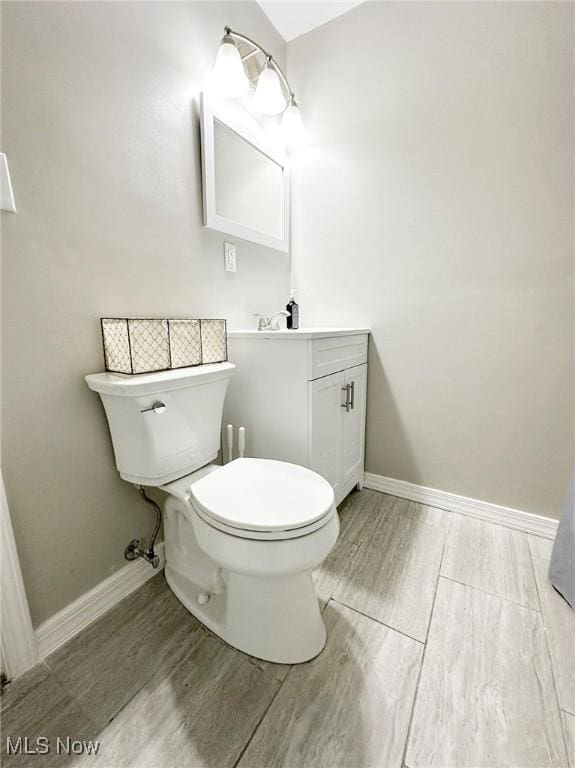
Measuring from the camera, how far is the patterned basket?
95cm

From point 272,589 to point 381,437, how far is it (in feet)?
3.42

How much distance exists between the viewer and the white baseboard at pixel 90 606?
0.92 m

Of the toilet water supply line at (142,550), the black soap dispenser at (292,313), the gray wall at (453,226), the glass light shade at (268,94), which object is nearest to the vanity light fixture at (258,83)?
the glass light shade at (268,94)

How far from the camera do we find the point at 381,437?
172 centimetres

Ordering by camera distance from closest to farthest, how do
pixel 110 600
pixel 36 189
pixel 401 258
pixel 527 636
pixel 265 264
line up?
pixel 36 189
pixel 527 636
pixel 110 600
pixel 401 258
pixel 265 264

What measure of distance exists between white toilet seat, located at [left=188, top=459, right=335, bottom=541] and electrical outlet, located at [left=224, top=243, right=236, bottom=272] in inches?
34.7

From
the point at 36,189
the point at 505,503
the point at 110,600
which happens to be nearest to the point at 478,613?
the point at 505,503

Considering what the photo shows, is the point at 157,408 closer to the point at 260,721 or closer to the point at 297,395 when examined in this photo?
the point at 297,395

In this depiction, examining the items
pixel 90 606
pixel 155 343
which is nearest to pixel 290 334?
pixel 155 343

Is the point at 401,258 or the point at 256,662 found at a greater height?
the point at 401,258

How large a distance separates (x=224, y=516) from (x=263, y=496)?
13cm

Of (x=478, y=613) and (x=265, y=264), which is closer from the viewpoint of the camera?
(x=478, y=613)

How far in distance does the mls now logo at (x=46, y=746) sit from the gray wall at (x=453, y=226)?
4.74ft

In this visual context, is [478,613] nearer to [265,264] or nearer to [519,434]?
[519,434]
